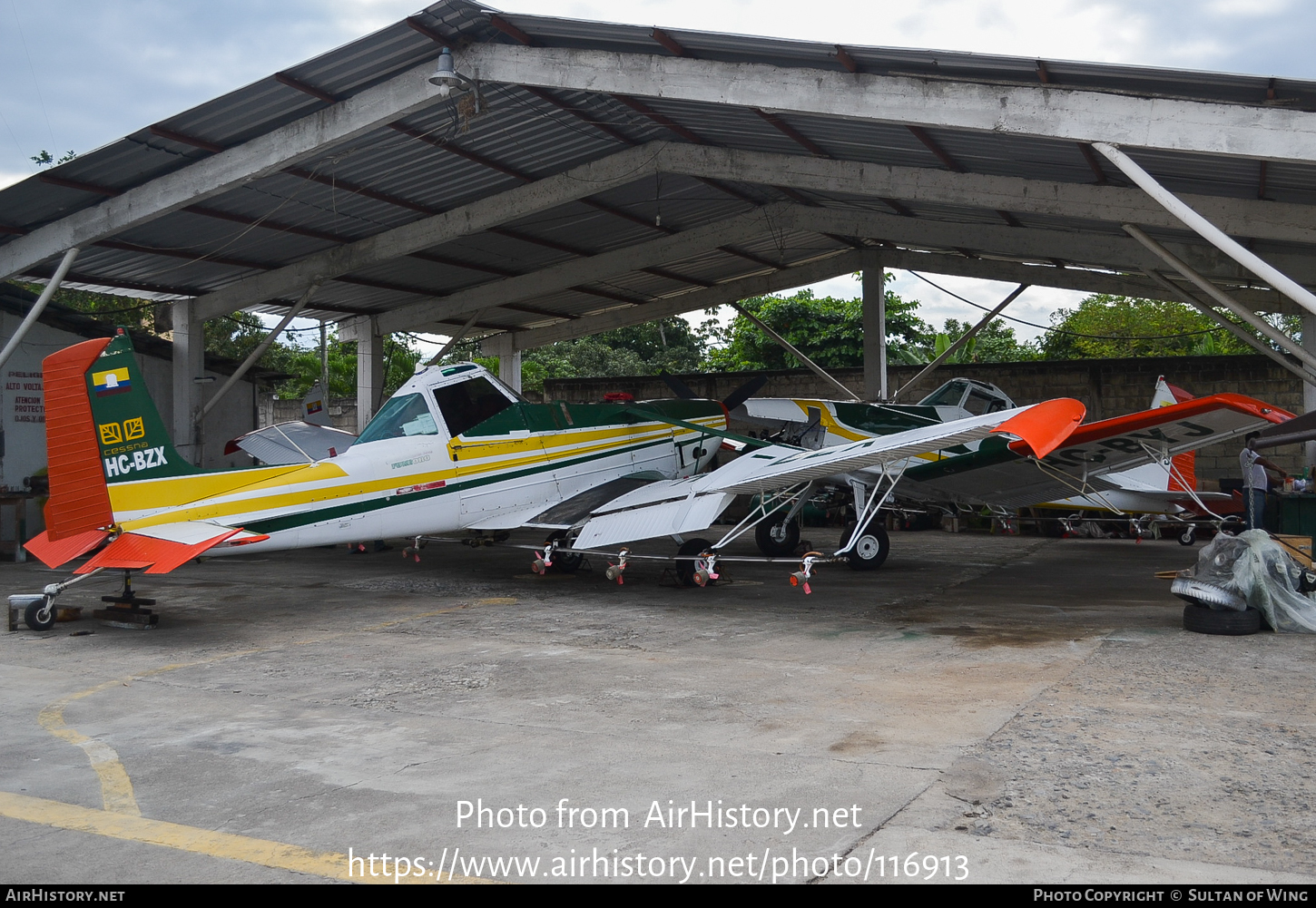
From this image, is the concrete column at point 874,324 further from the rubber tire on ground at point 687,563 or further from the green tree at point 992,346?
the green tree at point 992,346

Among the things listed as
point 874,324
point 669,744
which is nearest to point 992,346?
point 874,324

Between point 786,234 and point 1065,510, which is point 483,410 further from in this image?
point 1065,510

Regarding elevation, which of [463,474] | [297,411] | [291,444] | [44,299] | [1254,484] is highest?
[44,299]

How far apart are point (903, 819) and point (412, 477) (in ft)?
26.6

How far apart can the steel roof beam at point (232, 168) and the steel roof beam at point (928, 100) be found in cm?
95

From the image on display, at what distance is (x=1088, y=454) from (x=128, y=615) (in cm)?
1078

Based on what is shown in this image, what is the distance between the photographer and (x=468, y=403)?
11648mm

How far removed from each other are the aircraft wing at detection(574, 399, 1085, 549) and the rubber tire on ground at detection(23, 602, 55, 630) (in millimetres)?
5293

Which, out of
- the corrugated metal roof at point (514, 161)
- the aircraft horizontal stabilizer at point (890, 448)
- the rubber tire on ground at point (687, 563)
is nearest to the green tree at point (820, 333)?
the corrugated metal roof at point (514, 161)

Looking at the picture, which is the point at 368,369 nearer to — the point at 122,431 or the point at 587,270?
the point at 587,270

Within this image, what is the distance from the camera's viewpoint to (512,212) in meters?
15.7

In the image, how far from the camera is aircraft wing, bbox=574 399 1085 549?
313 inches
